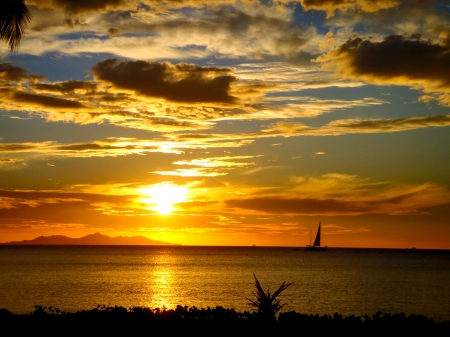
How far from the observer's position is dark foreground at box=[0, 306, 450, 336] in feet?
61.6

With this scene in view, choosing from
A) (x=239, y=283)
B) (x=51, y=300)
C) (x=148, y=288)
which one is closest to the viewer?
(x=51, y=300)

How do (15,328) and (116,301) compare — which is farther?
(116,301)

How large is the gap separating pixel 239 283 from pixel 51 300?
1055 inches

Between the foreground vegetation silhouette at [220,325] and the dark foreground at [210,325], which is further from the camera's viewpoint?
the dark foreground at [210,325]

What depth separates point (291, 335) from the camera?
60.0 feet

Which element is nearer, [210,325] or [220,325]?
[220,325]

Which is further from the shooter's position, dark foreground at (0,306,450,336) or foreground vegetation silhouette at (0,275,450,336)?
dark foreground at (0,306,450,336)

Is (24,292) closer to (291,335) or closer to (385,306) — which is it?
(385,306)

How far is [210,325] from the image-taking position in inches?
790

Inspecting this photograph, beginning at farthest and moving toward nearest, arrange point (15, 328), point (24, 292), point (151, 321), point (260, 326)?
point (24, 292) → point (151, 321) → point (15, 328) → point (260, 326)

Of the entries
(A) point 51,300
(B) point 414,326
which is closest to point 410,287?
(A) point 51,300

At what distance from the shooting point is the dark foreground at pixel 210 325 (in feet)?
61.6

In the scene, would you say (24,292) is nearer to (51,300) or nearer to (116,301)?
(51,300)

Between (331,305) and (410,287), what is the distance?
2390 cm
